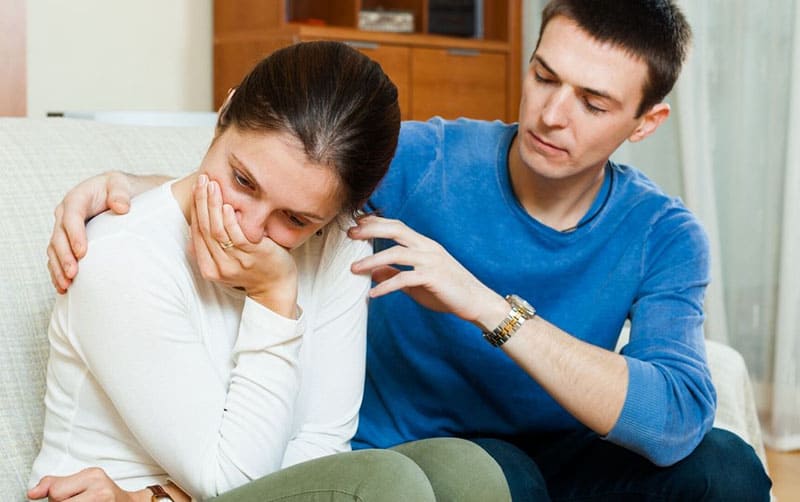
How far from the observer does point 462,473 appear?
1246mm

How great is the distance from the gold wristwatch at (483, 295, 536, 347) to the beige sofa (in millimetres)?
564

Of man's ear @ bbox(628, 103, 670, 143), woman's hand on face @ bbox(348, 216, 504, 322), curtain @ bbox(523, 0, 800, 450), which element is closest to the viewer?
woman's hand on face @ bbox(348, 216, 504, 322)

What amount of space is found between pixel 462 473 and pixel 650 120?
0.75m

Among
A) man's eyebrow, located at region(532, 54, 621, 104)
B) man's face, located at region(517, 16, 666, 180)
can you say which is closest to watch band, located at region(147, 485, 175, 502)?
man's face, located at region(517, 16, 666, 180)

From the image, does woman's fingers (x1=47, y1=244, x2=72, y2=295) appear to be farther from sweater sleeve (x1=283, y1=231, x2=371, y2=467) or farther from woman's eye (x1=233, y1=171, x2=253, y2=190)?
sweater sleeve (x1=283, y1=231, x2=371, y2=467)

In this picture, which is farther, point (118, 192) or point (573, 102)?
point (573, 102)

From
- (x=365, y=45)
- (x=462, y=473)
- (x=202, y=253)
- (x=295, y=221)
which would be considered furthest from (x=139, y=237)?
(x=365, y=45)

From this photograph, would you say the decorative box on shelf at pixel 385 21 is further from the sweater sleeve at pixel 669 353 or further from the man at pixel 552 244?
the sweater sleeve at pixel 669 353

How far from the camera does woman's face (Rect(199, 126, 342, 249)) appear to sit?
3.78 ft

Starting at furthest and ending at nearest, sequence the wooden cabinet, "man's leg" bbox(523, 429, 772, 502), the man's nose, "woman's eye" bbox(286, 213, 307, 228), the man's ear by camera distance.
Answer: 1. the wooden cabinet
2. the man's ear
3. the man's nose
4. "man's leg" bbox(523, 429, 772, 502)
5. "woman's eye" bbox(286, 213, 307, 228)

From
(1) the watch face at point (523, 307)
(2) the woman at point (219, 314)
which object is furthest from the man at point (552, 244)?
(2) the woman at point (219, 314)

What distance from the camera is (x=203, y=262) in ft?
3.86

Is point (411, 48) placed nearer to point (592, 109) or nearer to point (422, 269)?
point (592, 109)

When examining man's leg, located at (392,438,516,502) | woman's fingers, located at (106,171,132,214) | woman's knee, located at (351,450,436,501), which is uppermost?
woman's fingers, located at (106,171,132,214)
